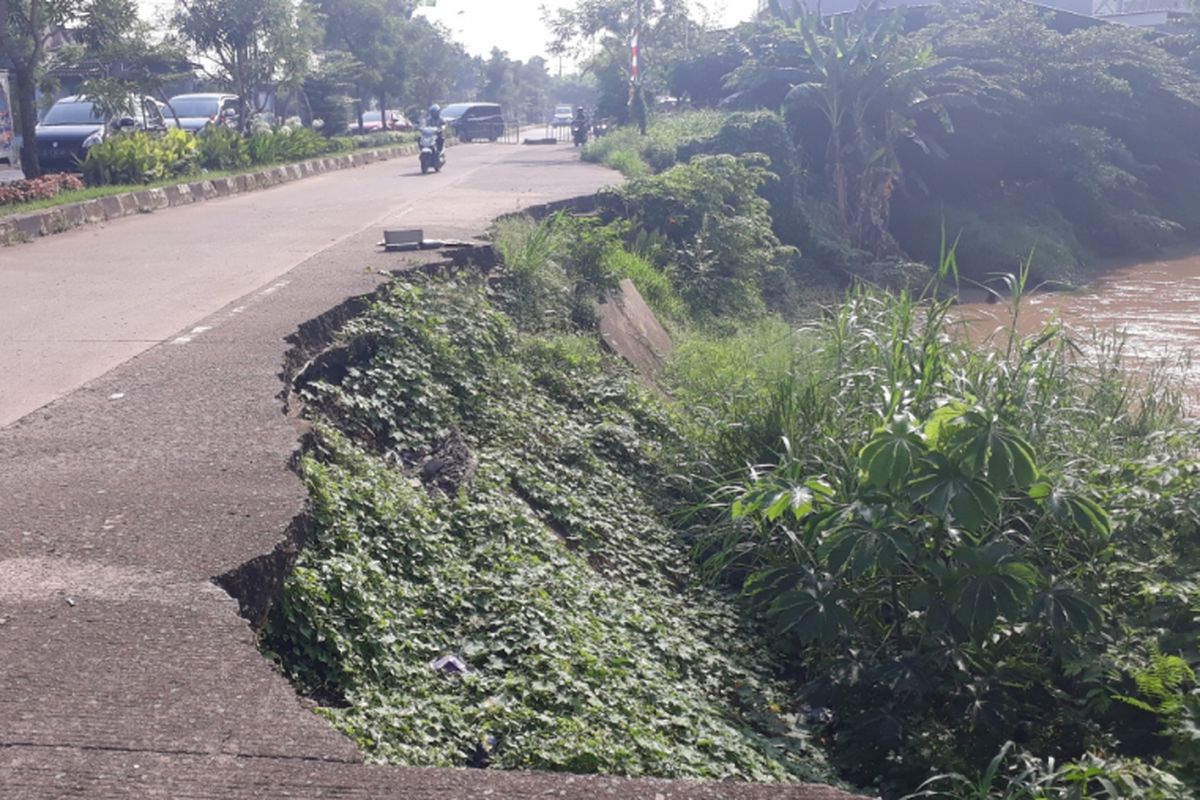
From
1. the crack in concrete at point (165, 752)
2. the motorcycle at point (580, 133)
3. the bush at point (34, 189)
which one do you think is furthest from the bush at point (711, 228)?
the motorcycle at point (580, 133)

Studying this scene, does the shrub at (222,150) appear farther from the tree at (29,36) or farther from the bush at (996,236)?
the bush at (996,236)

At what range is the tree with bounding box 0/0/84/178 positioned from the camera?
14922mm

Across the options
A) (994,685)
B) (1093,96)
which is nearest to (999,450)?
(994,685)

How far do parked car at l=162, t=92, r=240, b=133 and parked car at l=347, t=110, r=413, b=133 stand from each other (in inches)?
559

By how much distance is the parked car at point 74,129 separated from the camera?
21.2 metres

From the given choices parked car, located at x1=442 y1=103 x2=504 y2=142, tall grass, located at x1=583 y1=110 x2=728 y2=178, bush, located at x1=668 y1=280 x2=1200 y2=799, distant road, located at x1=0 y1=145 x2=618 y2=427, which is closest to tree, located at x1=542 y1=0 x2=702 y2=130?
parked car, located at x1=442 y1=103 x2=504 y2=142

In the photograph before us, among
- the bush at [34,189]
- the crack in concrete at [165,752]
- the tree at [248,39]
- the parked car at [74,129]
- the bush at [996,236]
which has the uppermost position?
the tree at [248,39]

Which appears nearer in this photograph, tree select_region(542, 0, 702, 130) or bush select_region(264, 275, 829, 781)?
bush select_region(264, 275, 829, 781)

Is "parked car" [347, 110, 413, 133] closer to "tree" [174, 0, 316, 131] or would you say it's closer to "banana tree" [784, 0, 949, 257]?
"tree" [174, 0, 316, 131]

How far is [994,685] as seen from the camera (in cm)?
475

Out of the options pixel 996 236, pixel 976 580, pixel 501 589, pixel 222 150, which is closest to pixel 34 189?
pixel 222 150

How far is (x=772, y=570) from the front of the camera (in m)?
5.27

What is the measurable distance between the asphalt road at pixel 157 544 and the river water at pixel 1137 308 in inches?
356

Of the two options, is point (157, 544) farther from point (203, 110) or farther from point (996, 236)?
point (203, 110)
